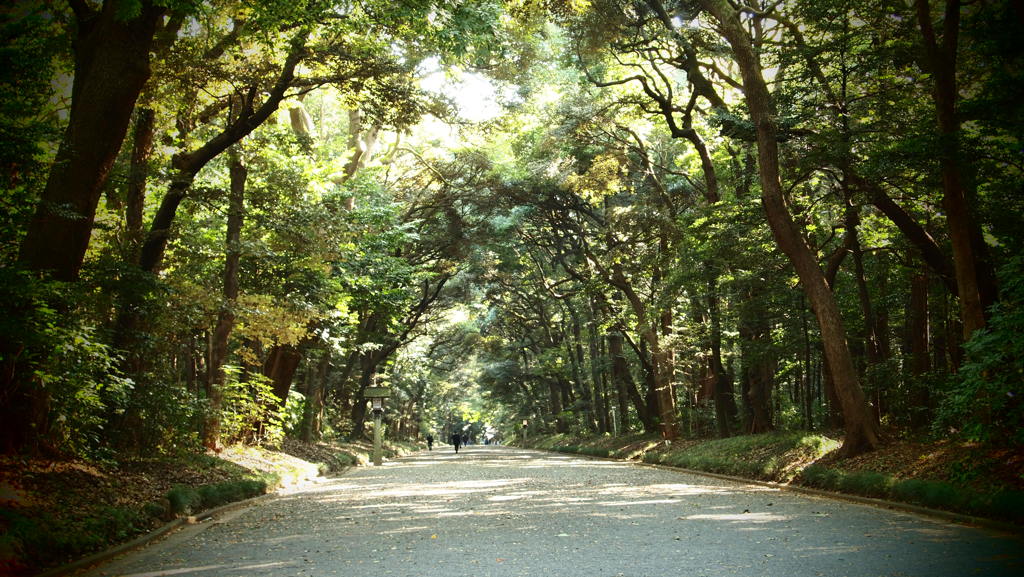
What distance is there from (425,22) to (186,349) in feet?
54.3

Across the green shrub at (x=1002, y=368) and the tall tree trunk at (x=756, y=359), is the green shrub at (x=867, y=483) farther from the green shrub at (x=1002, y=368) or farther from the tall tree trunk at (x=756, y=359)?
the tall tree trunk at (x=756, y=359)

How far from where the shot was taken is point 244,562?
22.1ft

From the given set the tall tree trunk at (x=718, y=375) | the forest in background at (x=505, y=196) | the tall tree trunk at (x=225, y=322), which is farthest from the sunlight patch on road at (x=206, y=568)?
the tall tree trunk at (x=718, y=375)

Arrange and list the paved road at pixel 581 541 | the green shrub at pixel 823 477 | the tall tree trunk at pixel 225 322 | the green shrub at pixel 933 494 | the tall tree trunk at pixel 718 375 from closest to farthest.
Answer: the paved road at pixel 581 541, the green shrub at pixel 933 494, the green shrub at pixel 823 477, the tall tree trunk at pixel 225 322, the tall tree trunk at pixel 718 375

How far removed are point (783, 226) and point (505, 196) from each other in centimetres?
1237

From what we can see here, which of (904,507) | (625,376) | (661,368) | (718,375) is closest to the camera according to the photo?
(904,507)

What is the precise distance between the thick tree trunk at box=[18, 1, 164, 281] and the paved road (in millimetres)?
3850

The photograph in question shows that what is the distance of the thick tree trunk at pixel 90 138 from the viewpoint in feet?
29.9

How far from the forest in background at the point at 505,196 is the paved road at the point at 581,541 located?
1.88m

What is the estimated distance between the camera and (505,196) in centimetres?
2508

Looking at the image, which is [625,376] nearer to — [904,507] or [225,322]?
[225,322]

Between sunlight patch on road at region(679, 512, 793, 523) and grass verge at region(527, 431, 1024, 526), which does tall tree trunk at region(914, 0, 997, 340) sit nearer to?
Result: grass verge at region(527, 431, 1024, 526)

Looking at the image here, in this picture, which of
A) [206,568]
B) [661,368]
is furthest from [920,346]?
[206,568]

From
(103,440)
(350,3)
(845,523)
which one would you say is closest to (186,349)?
(103,440)
